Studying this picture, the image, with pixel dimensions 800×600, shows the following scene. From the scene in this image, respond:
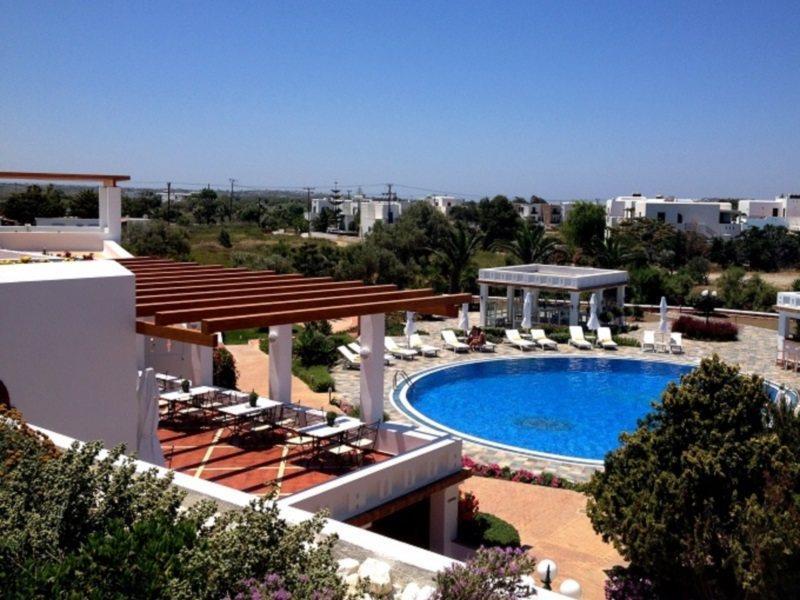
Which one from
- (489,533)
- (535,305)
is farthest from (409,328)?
(489,533)

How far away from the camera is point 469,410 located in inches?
870

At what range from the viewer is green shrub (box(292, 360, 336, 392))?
22.0 metres

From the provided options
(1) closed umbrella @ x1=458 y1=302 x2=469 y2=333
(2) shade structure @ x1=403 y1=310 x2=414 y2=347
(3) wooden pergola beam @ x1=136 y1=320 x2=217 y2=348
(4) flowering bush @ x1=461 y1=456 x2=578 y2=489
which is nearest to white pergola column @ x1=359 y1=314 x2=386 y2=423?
(3) wooden pergola beam @ x1=136 y1=320 x2=217 y2=348

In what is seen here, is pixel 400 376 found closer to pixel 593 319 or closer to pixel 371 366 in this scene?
pixel 593 319

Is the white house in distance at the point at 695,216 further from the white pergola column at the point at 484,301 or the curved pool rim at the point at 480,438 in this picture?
the curved pool rim at the point at 480,438

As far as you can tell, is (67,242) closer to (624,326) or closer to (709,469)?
(709,469)

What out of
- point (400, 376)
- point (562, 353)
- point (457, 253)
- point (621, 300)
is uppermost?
point (457, 253)

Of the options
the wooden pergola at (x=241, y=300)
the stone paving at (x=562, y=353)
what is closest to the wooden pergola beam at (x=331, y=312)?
the wooden pergola at (x=241, y=300)

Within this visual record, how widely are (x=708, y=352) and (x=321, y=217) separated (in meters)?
71.8

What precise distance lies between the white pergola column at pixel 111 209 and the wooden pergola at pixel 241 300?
385 cm

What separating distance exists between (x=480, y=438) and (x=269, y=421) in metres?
8.09

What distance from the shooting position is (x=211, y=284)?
43.1 ft

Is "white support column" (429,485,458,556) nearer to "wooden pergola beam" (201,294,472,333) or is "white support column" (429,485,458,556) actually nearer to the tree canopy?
the tree canopy

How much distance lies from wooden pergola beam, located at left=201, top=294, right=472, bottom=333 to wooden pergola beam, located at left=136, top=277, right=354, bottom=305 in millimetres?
1515
